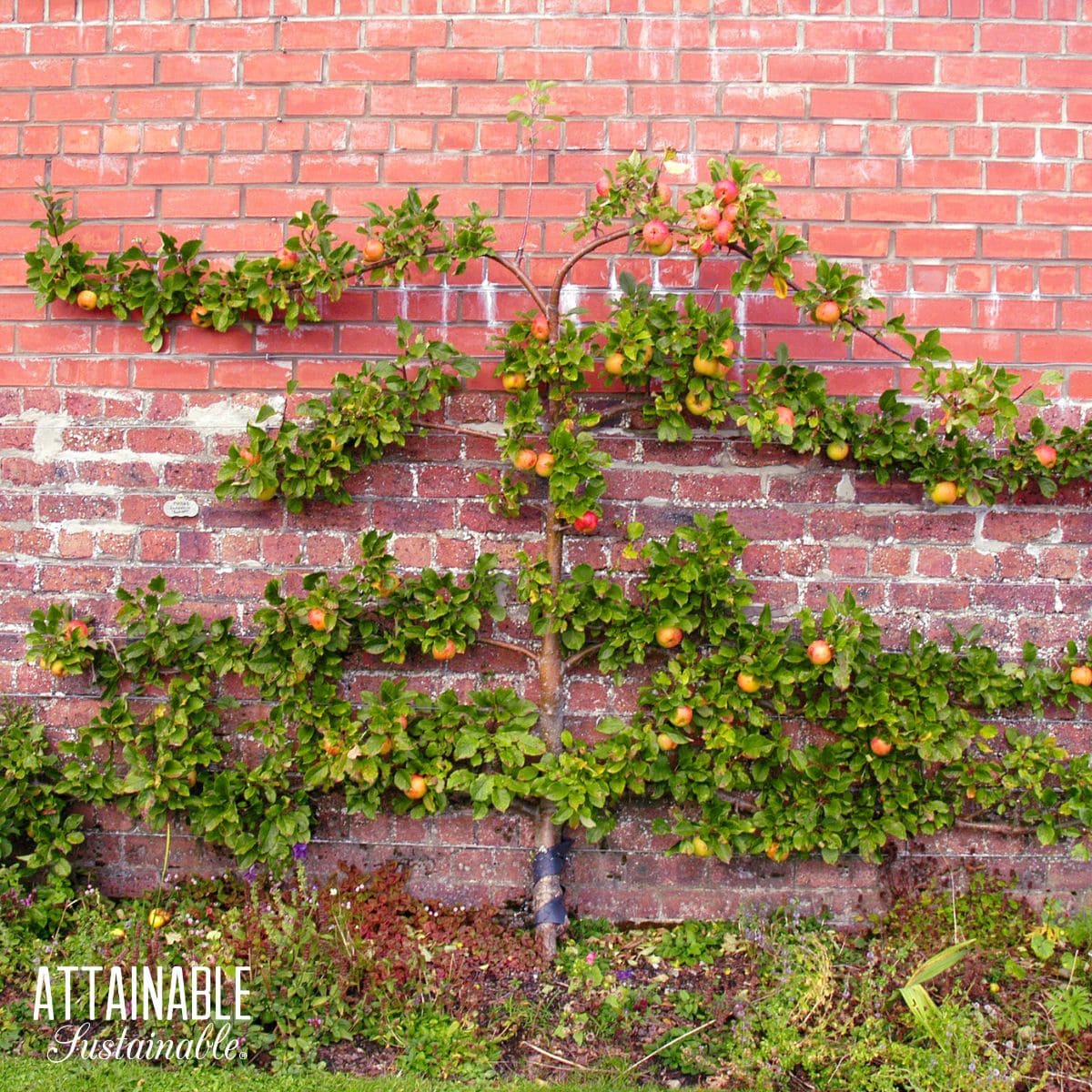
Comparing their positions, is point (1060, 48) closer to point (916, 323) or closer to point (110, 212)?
point (916, 323)

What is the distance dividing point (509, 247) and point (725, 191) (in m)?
0.66

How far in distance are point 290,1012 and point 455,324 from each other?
1.91 metres

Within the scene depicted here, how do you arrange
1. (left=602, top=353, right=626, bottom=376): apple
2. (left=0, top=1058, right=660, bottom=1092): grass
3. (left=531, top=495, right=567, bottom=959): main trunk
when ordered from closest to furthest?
(left=0, top=1058, right=660, bottom=1092): grass → (left=602, top=353, right=626, bottom=376): apple → (left=531, top=495, right=567, bottom=959): main trunk

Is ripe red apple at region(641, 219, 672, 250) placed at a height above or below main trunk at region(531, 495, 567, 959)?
above

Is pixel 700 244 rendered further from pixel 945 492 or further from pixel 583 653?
pixel 583 653

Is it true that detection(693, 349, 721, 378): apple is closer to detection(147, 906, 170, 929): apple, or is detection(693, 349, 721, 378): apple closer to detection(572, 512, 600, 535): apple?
detection(572, 512, 600, 535): apple

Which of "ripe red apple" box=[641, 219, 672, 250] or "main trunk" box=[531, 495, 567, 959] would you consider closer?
"ripe red apple" box=[641, 219, 672, 250]

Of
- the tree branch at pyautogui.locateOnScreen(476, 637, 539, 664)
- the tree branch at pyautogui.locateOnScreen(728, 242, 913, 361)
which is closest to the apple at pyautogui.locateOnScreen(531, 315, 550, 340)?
the tree branch at pyautogui.locateOnScreen(728, 242, 913, 361)

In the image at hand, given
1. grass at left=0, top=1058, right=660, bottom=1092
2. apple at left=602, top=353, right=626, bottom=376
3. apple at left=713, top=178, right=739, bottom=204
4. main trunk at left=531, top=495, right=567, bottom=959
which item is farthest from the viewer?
main trunk at left=531, top=495, right=567, bottom=959

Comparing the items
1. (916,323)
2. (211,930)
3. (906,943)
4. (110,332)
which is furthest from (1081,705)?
(110,332)

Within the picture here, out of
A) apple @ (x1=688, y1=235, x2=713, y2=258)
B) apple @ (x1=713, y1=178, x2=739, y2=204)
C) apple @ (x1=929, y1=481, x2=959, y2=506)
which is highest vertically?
apple @ (x1=713, y1=178, x2=739, y2=204)

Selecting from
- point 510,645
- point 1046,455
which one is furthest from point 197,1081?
point 1046,455

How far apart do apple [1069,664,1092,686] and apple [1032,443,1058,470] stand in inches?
23.1

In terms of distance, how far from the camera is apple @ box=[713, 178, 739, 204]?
2.44m
